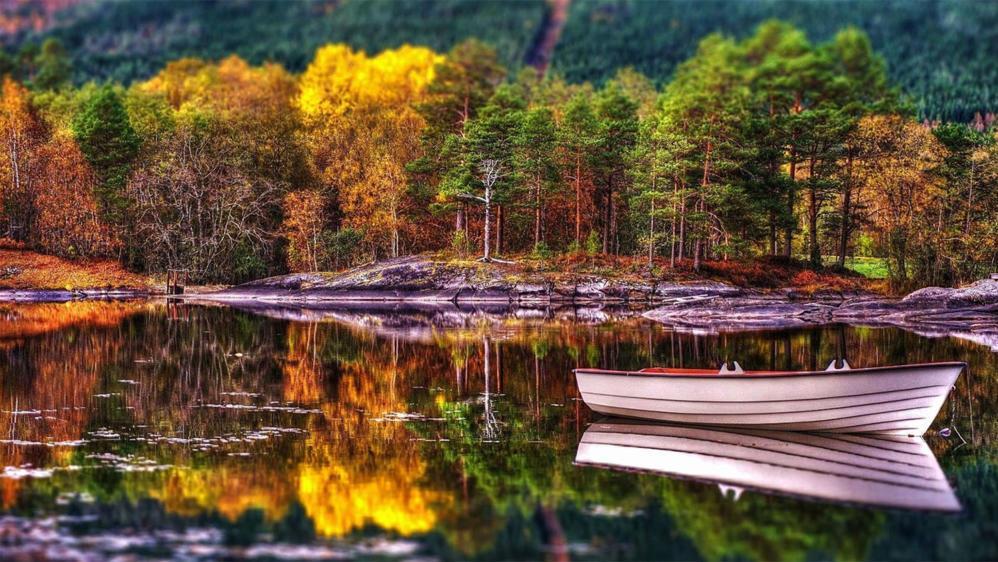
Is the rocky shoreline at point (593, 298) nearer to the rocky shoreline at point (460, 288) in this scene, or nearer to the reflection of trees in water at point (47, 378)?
the rocky shoreline at point (460, 288)

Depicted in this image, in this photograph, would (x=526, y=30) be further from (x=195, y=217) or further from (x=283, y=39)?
(x=195, y=217)

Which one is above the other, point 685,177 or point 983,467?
point 685,177

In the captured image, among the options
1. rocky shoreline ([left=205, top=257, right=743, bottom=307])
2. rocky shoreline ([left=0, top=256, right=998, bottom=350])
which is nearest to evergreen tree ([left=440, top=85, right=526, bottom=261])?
rocky shoreline ([left=205, top=257, right=743, bottom=307])

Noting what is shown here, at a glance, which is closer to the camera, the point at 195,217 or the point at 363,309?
the point at 363,309

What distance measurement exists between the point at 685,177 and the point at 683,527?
49.8m

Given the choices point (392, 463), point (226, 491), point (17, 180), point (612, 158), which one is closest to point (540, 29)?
point (612, 158)

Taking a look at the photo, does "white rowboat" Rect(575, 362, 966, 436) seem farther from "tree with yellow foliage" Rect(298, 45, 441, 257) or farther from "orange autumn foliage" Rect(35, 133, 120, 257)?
"orange autumn foliage" Rect(35, 133, 120, 257)

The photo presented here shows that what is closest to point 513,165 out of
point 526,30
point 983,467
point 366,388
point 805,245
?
point 805,245

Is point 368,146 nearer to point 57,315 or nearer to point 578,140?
point 578,140

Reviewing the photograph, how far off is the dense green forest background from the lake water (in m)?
76.9

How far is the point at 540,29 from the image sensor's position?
500 feet

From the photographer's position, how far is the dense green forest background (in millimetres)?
110250

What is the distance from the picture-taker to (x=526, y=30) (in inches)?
5969

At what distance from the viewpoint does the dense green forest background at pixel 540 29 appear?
362ft
